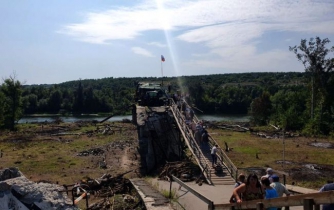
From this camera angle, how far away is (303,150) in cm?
3188

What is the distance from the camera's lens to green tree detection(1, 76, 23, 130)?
5738 cm

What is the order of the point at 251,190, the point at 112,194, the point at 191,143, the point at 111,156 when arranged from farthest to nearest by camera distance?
the point at 111,156
the point at 191,143
the point at 112,194
the point at 251,190

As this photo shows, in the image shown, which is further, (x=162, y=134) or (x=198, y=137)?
(x=162, y=134)

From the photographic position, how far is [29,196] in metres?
9.74

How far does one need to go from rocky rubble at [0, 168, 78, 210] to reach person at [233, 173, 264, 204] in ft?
15.5

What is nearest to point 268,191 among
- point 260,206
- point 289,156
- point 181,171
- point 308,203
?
point 260,206

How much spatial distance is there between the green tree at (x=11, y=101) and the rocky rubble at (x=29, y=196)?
50560mm

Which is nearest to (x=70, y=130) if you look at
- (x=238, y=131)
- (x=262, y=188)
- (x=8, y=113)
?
(x=8, y=113)

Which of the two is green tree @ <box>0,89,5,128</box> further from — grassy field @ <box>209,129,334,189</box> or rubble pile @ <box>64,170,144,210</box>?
rubble pile @ <box>64,170,144,210</box>

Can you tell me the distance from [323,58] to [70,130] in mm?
34194

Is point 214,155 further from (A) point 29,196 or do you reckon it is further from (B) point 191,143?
(A) point 29,196

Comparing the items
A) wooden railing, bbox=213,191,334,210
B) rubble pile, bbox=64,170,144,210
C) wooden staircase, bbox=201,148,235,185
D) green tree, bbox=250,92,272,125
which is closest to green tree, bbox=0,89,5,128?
green tree, bbox=250,92,272,125

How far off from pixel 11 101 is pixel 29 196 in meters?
52.8

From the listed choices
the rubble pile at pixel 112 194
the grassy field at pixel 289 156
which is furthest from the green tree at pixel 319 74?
the rubble pile at pixel 112 194
